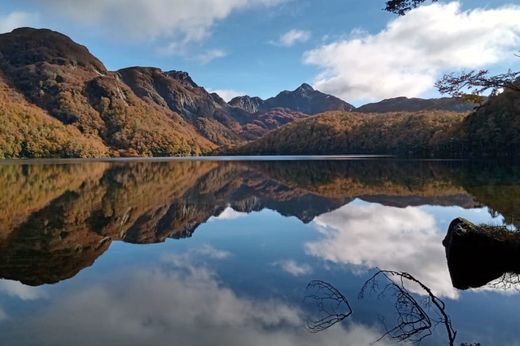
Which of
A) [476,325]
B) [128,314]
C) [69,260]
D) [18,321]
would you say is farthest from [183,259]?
[476,325]

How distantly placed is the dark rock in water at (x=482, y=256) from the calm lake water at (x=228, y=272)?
0.93ft

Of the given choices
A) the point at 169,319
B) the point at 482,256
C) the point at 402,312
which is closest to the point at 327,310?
the point at 402,312

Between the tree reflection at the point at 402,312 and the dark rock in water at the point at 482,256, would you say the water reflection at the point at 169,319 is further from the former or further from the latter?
the dark rock in water at the point at 482,256

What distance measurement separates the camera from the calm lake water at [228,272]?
30.5 feet

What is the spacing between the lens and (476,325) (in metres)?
9.27

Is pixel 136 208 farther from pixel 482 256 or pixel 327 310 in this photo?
pixel 482 256

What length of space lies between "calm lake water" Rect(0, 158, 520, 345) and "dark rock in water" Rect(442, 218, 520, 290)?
28cm

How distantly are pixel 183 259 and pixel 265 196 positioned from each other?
869 inches

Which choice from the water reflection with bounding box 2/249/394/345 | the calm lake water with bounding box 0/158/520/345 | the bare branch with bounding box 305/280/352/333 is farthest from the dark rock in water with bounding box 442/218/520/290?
the water reflection with bounding box 2/249/394/345

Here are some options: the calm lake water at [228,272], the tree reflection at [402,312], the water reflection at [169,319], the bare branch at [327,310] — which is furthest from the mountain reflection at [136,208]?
the tree reflection at [402,312]

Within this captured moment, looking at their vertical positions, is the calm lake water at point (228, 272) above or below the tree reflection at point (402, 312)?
below

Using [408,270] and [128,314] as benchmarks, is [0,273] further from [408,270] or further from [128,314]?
[408,270]

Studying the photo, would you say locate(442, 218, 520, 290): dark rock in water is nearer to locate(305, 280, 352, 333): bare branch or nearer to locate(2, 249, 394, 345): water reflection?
locate(305, 280, 352, 333): bare branch

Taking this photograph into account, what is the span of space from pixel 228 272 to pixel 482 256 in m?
8.53
